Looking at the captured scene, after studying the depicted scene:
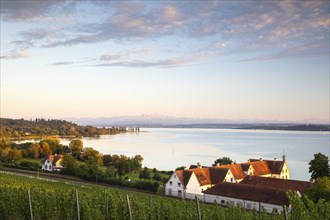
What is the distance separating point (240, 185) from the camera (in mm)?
33812

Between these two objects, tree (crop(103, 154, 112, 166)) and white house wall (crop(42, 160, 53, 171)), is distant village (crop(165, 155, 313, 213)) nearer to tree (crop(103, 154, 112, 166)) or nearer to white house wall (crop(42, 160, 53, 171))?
tree (crop(103, 154, 112, 166))

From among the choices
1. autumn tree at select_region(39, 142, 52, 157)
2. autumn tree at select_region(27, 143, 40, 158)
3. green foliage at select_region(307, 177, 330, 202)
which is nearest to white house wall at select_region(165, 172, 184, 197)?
green foliage at select_region(307, 177, 330, 202)

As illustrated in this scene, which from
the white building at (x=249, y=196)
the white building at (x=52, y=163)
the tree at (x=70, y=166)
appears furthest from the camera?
the white building at (x=52, y=163)

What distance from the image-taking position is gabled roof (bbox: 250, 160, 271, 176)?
46456mm

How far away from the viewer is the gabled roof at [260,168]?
4646cm

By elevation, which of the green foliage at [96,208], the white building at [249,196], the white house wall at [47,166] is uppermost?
the green foliage at [96,208]

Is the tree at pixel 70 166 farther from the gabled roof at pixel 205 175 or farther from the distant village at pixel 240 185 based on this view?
the gabled roof at pixel 205 175

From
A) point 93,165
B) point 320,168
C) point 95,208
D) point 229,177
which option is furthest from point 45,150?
point 95,208

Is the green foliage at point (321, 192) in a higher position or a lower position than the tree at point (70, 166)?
higher

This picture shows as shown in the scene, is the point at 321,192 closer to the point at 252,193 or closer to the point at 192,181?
the point at 252,193

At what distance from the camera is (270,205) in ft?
98.7

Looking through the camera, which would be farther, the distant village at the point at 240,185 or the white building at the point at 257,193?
the distant village at the point at 240,185

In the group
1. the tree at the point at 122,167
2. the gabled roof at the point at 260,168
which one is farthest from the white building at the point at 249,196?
the tree at the point at 122,167

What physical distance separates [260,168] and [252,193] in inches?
635
